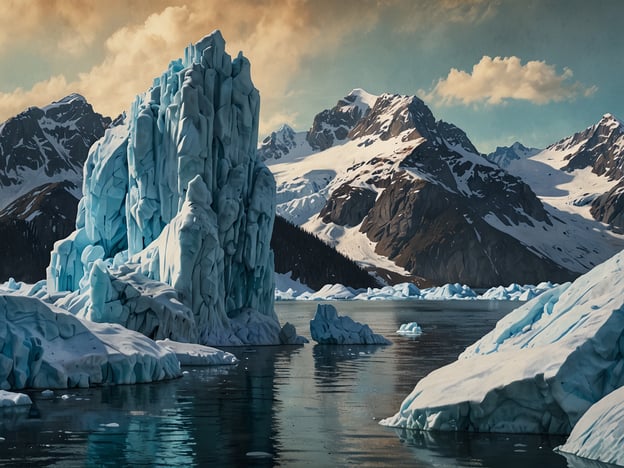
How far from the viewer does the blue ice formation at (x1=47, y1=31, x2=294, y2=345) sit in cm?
5584

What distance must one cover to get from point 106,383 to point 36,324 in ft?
11.1

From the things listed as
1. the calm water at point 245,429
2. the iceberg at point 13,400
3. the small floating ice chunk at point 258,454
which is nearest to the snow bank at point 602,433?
the calm water at point 245,429

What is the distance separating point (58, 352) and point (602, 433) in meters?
21.1

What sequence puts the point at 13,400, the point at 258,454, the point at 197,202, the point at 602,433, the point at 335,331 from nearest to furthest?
the point at 602,433 < the point at 258,454 < the point at 13,400 < the point at 197,202 < the point at 335,331

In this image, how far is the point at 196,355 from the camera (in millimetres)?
44125

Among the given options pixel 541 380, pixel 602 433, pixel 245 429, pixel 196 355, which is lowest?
pixel 245 429

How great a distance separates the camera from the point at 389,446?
877 inches

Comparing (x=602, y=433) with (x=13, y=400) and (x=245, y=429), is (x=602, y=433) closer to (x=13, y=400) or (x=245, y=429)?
(x=245, y=429)

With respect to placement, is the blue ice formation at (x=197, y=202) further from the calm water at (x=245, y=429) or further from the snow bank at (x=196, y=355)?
the calm water at (x=245, y=429)

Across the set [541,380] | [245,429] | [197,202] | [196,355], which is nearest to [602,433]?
[541,380]

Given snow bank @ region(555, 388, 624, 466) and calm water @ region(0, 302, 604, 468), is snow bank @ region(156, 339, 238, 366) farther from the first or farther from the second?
snow bank @ region(555, 388, 624, 466)

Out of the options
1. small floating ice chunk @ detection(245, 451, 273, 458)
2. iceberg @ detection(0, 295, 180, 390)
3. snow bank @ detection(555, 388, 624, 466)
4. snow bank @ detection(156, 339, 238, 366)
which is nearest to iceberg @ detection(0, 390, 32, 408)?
iceberg @ detection(0, 295, 180, 390)

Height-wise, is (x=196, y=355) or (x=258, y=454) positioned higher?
(x=196, y=355)

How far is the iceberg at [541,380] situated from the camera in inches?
864
